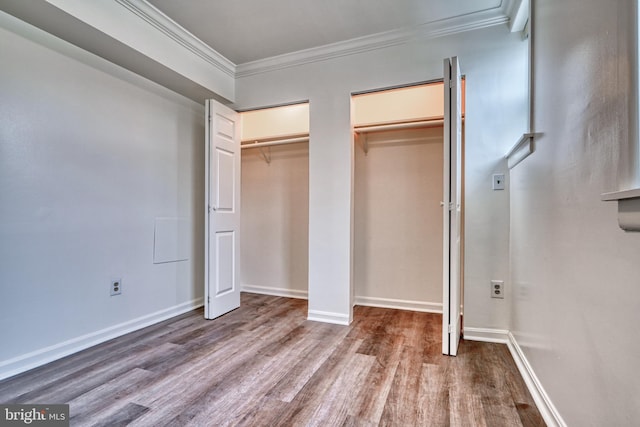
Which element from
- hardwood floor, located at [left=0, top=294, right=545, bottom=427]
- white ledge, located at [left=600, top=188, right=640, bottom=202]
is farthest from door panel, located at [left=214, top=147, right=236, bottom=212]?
white ledge, located at [left=600, top=188, right=640, bottom=202]

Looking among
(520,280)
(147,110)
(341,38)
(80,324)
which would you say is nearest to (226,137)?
(147,110)

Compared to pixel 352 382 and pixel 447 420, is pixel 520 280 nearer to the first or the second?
pixel 447 420

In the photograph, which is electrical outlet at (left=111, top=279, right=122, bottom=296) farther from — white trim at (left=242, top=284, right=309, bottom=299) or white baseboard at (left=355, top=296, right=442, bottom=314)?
white baseboard at (left=355, top=296, right=442, bottom=314)

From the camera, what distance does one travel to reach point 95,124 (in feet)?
7.10

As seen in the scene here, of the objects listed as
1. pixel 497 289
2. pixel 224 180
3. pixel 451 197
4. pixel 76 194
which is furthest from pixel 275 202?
pixel 497 289

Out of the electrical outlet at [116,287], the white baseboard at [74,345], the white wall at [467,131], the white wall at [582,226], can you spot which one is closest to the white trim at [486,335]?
the white wall at [467,131]

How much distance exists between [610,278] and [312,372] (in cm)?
148

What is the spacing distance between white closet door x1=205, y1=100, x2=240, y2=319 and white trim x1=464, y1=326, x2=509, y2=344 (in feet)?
6.88

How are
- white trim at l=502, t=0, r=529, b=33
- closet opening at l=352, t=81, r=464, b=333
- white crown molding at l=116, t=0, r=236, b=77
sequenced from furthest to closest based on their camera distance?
1. closet opening at l=352, t=81, r=464, b=333
2. white crown molding at l=116, t=0, r=236, b=77
3. white trim at l=502, t=0, r=529, b=33

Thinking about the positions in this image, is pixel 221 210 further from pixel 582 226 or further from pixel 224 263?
pixel 582 226

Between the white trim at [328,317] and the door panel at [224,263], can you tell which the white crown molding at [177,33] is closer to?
the door panel at [224,263]

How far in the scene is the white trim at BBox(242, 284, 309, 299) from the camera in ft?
11.4

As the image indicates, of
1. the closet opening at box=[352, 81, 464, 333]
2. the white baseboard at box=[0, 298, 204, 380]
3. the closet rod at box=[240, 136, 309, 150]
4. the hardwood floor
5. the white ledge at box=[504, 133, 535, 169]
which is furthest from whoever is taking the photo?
the closet rod at box=[240, 136, 309, 150]

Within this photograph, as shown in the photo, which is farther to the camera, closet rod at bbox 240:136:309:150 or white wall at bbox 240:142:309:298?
white wall at bbox 240:142:309:298
